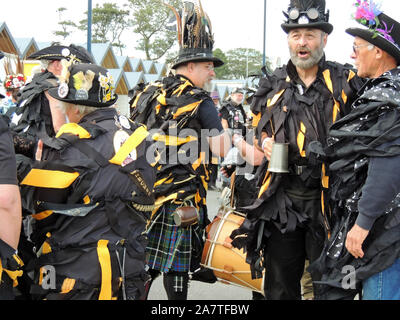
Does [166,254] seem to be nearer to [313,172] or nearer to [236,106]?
[313,172]

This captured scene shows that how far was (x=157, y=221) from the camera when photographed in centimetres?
393

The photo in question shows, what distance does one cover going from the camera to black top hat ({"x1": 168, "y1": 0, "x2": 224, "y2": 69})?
12.9 feet

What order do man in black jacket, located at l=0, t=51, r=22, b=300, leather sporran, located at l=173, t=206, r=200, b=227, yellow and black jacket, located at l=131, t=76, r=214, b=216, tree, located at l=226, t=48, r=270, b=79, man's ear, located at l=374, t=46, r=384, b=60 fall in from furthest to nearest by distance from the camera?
1. tree, located at l=226, t=48, r=270, b=79
2. yellow and black jacket, located at l=131, t=76, r=214, b=216
3. leather sporran, located at l=173, t=206, r=200, b=227
4. man's ear, located at l=374, t=46, r=384, b=60
5. man in black jacket, located at l=0, t=51, r=22, b=300

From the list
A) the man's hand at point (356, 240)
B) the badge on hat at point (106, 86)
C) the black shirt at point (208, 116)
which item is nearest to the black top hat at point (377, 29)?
the man's hand at point (356, 240)

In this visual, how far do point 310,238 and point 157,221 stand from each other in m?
1.41

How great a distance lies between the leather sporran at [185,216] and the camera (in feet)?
11.9

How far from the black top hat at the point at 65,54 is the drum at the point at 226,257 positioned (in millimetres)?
1844

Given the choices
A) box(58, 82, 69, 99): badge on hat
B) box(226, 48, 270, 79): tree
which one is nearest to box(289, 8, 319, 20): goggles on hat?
box(58, 82, 69, 99): badge on hat

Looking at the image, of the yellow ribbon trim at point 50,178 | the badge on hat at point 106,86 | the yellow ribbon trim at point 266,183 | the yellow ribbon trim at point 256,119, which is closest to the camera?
the yellow ribbon trim at point 50,178

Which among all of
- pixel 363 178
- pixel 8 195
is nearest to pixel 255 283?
pixel 363 178

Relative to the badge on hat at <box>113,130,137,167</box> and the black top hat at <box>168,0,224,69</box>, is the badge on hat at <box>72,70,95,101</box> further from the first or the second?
the black top hat at <box>168,0,224,69</box>

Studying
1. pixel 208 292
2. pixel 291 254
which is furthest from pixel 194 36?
pixel 208 292

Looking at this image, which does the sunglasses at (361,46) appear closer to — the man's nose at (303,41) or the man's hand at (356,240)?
the man's nose at (303,41)

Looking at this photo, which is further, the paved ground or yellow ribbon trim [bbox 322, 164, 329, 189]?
the paved ground
